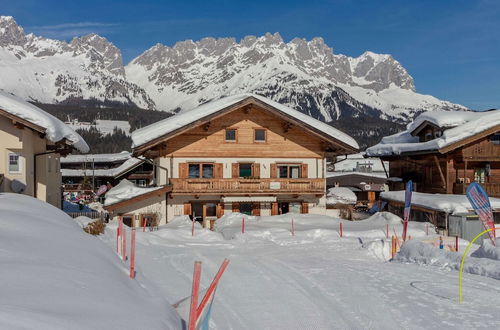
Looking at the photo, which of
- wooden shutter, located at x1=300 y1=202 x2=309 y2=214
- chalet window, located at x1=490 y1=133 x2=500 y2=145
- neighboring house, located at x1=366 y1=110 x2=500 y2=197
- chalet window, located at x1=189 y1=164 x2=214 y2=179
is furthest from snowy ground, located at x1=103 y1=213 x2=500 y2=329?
chalet window, located at x1=490 y1=133 x2=500 y2=145

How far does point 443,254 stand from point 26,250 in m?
13.7

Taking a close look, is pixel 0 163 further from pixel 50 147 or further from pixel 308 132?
pixel 308 132

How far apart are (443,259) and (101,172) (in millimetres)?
68595

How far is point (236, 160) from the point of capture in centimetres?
2908

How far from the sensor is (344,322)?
9.51 m

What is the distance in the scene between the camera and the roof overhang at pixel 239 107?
1064 inches

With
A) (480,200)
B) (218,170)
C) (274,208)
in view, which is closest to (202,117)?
(218,170)

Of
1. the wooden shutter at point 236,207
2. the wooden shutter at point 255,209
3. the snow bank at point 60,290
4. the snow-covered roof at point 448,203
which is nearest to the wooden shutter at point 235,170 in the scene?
the wooden shutter at point 236,207

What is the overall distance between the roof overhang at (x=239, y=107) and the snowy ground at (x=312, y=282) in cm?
708

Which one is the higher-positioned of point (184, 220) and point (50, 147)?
point (50, 147)

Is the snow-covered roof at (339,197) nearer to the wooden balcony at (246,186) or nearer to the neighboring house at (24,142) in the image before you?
the wooden balcony at (246,186)

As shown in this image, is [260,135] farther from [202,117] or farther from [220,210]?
[220,210]

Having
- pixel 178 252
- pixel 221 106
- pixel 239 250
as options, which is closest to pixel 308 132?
pixel 221 106

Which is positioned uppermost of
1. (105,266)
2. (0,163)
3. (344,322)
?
(0,163)
